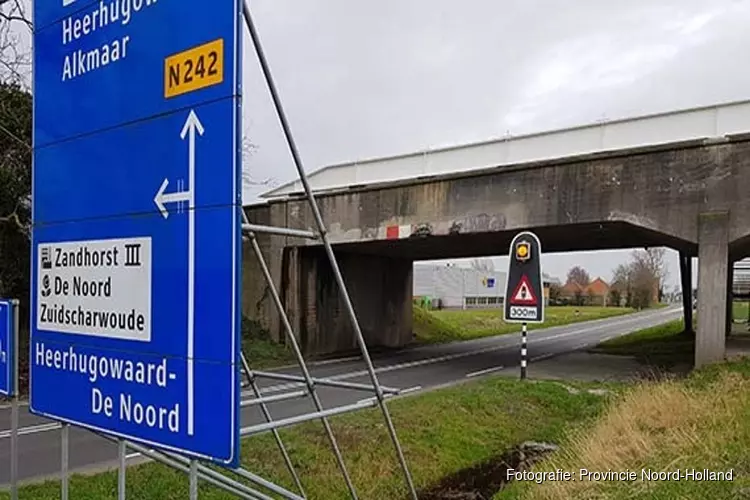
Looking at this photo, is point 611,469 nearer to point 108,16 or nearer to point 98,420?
point 98,420

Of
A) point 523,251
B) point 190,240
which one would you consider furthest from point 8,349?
point 523,251

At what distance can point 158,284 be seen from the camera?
2084 millimetres

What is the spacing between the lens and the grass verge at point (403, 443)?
614 cm

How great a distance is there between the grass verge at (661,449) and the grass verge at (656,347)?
970 centimetres

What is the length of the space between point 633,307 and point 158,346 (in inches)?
2775

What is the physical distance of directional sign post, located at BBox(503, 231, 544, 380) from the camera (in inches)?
510

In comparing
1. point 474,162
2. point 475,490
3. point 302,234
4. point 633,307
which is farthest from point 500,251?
point 633,307

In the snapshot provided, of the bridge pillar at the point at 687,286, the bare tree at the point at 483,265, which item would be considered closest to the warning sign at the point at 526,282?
the bridge pillar at the point at 687,286

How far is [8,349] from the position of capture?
3.12 metres

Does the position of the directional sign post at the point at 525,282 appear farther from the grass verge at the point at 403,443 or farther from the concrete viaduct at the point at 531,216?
the concrete viaduct at the point at 531,216

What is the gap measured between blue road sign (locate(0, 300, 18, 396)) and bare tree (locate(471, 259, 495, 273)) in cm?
6260

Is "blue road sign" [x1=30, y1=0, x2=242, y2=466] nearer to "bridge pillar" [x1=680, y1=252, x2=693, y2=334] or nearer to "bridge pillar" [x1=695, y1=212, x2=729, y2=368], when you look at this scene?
"bridge pillar" [x1=695, y1=212, x2=729, y2=368]

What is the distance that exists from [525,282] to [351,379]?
427 centimetres

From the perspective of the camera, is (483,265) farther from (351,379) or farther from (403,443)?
(403,443)
